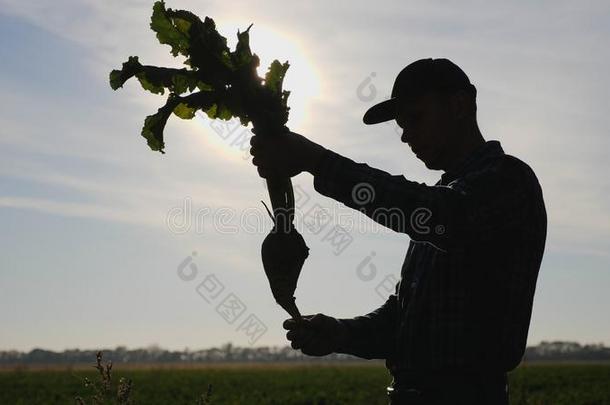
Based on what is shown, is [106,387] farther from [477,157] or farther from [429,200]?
[477,157]

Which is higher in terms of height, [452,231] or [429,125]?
[429,125]

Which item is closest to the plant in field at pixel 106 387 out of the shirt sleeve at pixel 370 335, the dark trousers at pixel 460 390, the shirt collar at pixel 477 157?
the shirt sleeve at pixel 370 335

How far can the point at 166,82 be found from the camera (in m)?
3.11

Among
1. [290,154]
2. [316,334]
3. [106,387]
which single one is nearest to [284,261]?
[316,334]

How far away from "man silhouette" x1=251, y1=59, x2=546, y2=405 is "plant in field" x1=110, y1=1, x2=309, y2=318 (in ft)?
0.97

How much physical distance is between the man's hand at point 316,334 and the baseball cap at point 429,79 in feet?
3.32

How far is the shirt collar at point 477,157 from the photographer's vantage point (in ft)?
9.45

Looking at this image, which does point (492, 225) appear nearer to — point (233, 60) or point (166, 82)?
point (233, 60)

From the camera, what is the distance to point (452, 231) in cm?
249

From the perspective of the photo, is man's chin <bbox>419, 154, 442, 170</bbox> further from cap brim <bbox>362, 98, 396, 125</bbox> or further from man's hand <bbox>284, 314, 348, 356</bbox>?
man's hand <bbox>284, 314, 348, 356</bbox>

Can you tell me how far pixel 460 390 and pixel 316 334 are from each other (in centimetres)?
77

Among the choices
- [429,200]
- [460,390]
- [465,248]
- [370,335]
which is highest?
[429,200]

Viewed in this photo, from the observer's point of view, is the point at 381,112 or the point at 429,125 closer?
the point at 429,125

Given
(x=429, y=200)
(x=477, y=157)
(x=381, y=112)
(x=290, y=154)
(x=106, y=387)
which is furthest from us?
(x=106, y=387)
